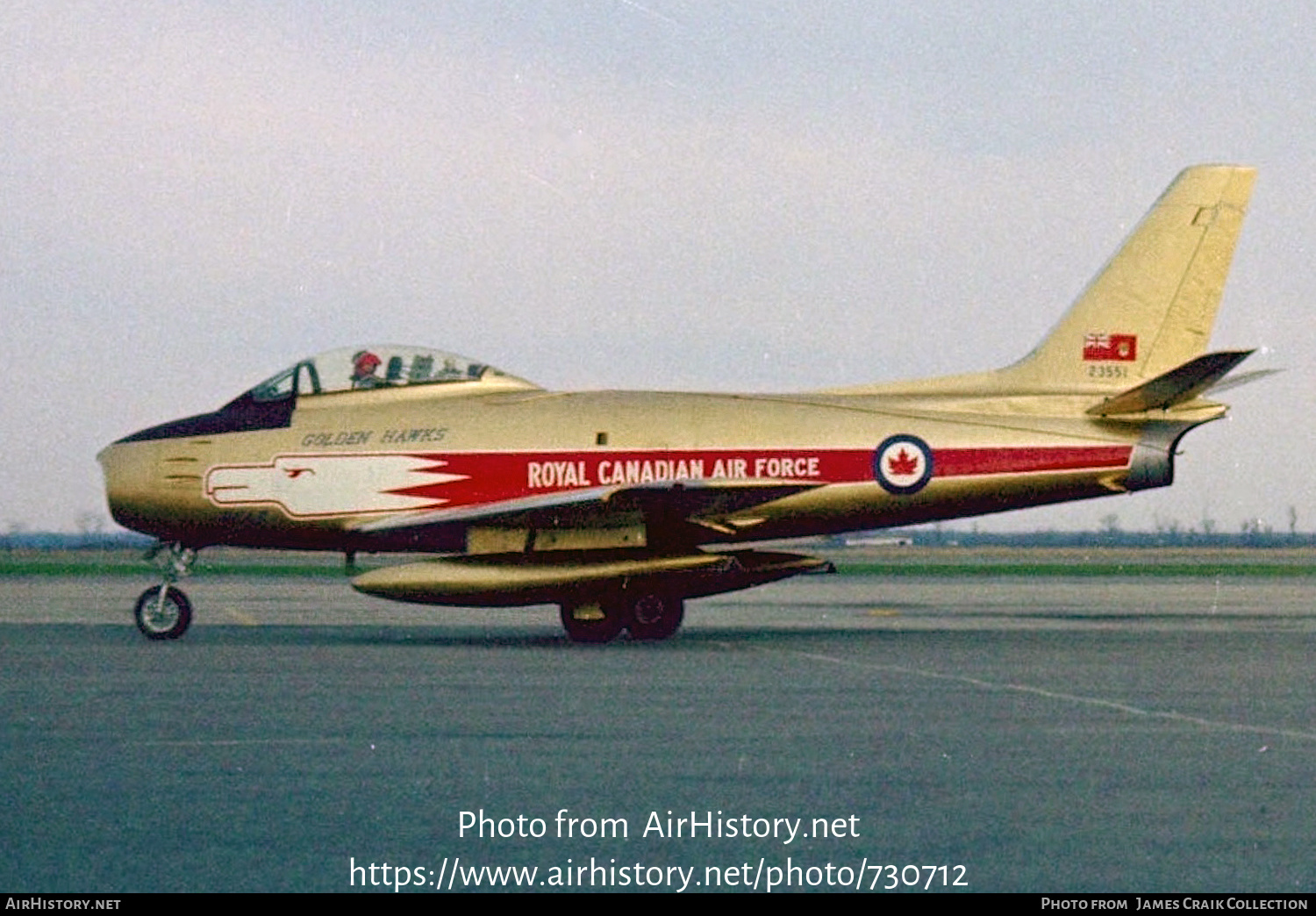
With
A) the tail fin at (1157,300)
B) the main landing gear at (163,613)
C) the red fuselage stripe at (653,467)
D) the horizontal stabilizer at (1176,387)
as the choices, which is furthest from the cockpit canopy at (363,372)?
the horizontal stabilizer at (1176,387)

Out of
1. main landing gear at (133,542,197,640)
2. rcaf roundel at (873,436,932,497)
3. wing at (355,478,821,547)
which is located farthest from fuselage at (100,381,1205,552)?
main landing gear at (133,542,197,640)

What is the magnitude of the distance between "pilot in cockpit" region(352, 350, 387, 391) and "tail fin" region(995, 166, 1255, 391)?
25.6 feet

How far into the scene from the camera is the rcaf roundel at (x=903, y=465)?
22.6 meters

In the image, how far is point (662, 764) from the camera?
10352 mm

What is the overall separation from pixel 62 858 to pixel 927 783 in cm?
429

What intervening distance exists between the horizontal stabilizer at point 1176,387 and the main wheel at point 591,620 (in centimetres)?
642

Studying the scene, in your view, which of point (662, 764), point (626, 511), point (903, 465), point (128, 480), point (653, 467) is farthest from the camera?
point (128, 480)

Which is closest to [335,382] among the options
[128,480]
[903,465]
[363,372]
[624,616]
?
[363,372]

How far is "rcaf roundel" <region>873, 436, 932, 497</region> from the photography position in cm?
2256

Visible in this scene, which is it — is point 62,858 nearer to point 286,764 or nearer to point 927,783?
point 286,764

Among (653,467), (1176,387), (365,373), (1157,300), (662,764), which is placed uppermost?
(1157,300)

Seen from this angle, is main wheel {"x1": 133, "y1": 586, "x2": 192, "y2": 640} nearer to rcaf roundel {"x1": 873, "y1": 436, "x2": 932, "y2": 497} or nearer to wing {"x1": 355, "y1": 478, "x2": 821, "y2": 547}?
wing {"x1": 355, "y1": 478, "x2": 821, "y2": 547}

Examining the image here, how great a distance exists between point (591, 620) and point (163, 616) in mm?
4953

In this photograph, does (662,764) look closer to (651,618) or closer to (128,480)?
(651,618)
